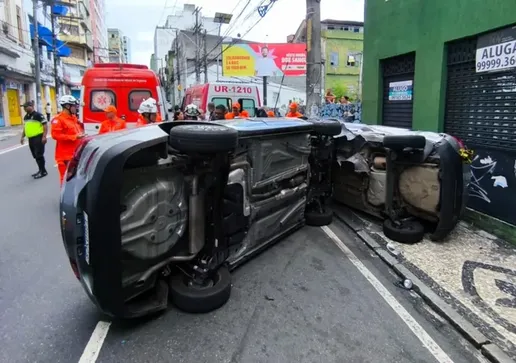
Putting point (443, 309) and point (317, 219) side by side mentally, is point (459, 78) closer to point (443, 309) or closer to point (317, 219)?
point (317, 219)

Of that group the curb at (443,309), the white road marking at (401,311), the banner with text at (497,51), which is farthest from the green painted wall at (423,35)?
the white road marking at (401,311)

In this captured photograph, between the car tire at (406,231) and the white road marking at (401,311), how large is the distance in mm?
694

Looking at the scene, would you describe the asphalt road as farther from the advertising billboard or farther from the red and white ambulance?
the advertising billboard

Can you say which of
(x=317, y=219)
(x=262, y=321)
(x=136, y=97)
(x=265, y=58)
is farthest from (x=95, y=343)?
(x=265, y=58)

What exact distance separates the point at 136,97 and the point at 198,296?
8194mm

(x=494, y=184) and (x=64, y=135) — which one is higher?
(x=64, y=135)

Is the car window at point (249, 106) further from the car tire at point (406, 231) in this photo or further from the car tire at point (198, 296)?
the car tire at point (198, 296)

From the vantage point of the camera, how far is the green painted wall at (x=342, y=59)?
44.3 m

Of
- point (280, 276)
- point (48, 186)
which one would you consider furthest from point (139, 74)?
point (280, 276)

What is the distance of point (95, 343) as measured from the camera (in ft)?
10.1

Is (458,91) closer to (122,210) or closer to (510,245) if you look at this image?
(510,245)

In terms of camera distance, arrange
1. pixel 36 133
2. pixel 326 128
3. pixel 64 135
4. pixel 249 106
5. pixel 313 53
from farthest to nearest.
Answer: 1. pixel 249 106
2. pixel 313 53
3. pixel 36 133
4. pixel 64 135
5. pixel 326 128

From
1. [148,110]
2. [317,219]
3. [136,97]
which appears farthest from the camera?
[136,97]

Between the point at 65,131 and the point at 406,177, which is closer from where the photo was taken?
the point at 406,177
